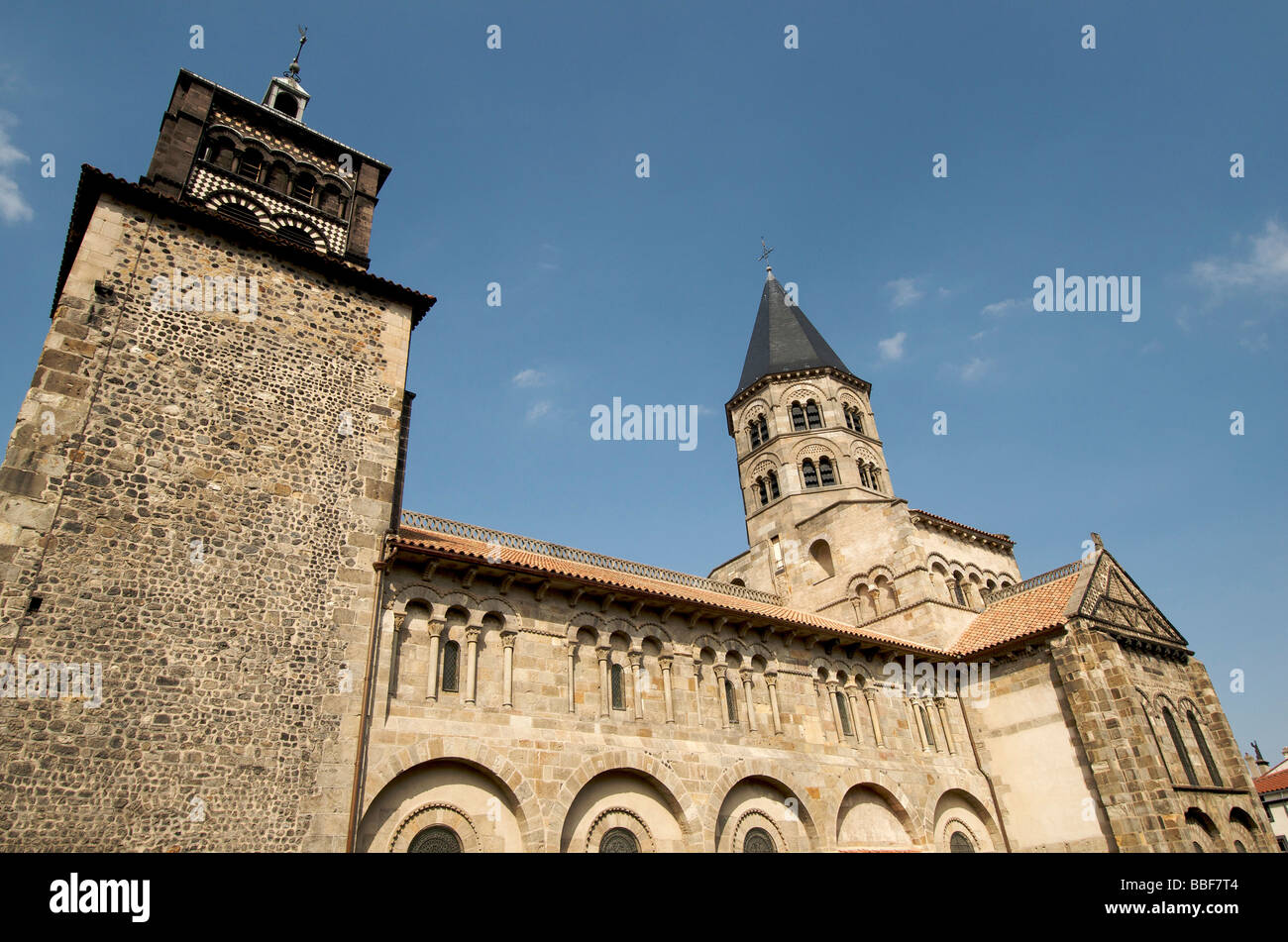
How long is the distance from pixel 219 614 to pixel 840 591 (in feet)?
74.8

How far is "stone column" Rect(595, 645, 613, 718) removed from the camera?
1670 centimetres

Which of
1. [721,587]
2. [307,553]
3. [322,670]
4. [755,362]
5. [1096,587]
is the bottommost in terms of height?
[322,670]

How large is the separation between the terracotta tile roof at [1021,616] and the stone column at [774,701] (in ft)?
28.3

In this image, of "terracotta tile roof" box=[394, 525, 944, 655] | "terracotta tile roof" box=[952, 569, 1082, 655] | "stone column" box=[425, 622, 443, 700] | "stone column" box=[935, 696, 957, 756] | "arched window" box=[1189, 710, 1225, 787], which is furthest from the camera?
"terracotta tile roof" box=[952, 569, 1082, 655]

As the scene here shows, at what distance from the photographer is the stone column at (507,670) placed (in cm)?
1536

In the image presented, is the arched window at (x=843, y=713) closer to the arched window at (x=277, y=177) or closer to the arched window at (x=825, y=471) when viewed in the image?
the arched window at (x=825, y=471)

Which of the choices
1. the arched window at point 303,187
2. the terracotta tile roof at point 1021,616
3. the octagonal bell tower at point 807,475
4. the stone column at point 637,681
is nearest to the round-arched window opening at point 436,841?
the stone column at point 637,681

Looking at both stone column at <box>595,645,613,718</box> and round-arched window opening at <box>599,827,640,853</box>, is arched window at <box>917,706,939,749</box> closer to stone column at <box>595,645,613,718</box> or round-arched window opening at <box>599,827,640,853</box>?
round-arched window opening at <box>599,827,640,853</box>

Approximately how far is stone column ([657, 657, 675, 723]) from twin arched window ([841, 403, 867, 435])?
1995cm

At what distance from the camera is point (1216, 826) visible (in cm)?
2138

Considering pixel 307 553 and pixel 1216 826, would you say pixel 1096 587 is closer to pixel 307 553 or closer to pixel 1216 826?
pixel 1216 826

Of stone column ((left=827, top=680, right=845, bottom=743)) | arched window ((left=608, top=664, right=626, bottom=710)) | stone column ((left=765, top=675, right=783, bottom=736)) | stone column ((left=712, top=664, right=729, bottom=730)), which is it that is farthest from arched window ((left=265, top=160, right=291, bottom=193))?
stone column ((left=827, top=680, right=845, bottom=743))
